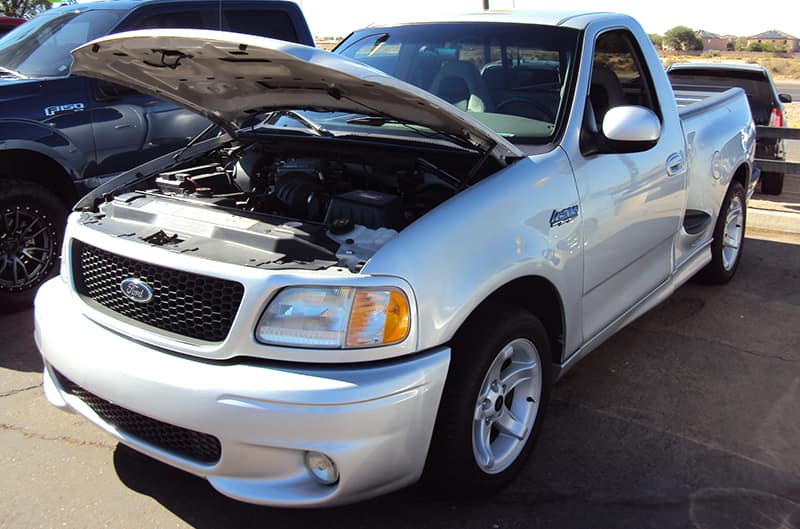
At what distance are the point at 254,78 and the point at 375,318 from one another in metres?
1.41

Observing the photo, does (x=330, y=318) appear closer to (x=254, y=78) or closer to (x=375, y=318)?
(x=375, y=318)

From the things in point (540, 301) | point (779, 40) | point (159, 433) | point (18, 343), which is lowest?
point (779, 40)

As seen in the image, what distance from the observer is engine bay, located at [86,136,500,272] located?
8.98 ft

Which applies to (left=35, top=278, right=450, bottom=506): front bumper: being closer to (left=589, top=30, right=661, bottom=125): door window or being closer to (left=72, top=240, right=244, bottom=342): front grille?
(left=72, top=240, right=244, bottom=342): front grille

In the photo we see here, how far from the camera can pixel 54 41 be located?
5781 millimetres

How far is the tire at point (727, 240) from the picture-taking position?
5320mm

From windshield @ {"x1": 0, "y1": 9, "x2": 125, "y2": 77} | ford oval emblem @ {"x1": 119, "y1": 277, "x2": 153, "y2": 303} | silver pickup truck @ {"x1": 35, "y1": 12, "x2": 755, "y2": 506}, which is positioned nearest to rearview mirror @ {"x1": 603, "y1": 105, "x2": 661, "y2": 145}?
silver pickup truck @ {"x1": 35, "y1": 12, "x2": 755, "y2": 506}

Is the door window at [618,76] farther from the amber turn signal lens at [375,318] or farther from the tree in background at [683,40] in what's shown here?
the tree in background at [683,40]

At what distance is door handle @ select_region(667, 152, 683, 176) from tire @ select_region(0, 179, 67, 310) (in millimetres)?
4001

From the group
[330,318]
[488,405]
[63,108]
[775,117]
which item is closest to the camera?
[330,318]

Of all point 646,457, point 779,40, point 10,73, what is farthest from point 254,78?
point 779,40

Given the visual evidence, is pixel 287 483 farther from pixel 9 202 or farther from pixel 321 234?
pixel 9 202

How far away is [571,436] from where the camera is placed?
356 cm

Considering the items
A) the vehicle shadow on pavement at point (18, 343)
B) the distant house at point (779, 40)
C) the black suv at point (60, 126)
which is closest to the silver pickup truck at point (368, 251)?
the vehicle shadow on pavement at point (18, 343)
